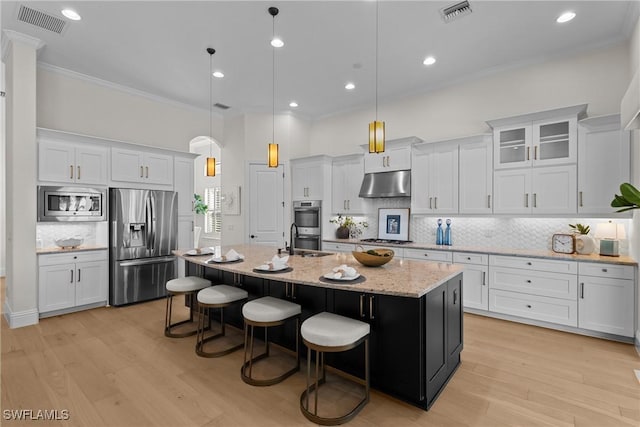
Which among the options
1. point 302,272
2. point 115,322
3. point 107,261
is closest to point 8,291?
point 107,261

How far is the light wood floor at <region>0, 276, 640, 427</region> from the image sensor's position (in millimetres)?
2156

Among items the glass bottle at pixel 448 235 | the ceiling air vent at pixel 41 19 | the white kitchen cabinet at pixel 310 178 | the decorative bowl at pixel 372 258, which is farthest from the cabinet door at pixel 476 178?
the ceiling air vent at pixel 41 19

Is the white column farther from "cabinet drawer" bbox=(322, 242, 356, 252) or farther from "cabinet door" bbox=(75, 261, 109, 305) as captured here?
"cabinet drawer" bbox=(322, 242, 356, 252)

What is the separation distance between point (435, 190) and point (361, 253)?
8.42 feet

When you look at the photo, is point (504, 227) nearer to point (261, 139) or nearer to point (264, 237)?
point (264, 237)

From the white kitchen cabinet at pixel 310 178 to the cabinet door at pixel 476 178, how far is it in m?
2.47

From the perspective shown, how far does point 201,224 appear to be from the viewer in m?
9.72

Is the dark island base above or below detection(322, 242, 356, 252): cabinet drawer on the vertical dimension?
below

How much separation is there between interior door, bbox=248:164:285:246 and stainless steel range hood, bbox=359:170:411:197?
188 cm

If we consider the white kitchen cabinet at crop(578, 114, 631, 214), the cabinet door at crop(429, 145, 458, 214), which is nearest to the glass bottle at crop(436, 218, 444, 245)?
the cabinet door at crop(429, 145, 458, 214)

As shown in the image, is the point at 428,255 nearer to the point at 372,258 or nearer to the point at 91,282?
the point at 372,258

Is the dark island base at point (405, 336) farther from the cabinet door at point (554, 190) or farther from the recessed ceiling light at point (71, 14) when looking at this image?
the recessed ceiling light at point (71, 14)

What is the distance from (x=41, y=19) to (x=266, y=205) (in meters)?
4.10

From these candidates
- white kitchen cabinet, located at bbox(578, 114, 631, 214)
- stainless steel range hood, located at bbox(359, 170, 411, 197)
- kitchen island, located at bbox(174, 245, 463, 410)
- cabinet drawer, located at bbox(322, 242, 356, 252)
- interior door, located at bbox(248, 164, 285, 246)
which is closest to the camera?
kitchen island, located at bbox(174, 245, 463, 410)
